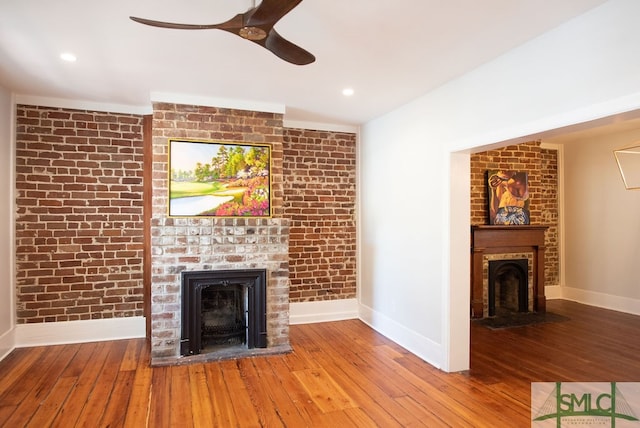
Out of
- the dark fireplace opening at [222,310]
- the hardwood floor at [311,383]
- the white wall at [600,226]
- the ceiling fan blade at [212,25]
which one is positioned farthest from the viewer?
the white wall at [600,226]

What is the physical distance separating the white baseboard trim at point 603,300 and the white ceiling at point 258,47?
4505 mm

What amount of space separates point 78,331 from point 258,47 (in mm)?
3609

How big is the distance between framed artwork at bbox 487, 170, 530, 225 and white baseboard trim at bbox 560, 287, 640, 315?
175 cm

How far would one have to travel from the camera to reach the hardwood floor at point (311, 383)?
2.62 metres

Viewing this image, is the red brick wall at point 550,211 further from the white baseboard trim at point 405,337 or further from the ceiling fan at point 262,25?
the ceiling fan at point 262,25

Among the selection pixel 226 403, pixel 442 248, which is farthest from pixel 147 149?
pixel 442 248

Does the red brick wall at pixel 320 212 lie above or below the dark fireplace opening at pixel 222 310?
above

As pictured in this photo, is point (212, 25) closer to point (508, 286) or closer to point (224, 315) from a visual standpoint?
point (224, 315)

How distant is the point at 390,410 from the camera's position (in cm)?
272

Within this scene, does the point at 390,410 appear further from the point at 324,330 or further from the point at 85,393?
the point at 85,393

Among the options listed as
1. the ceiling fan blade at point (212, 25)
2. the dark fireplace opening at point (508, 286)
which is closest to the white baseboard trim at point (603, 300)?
the dark fireplace opening at point (508, 286)

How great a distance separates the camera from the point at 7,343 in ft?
12.3

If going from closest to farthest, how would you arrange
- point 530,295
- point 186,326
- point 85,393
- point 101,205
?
1. point 85,393
2. point 186,326
3. point 101,205
4. point 530,295

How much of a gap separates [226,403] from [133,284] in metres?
2.16
